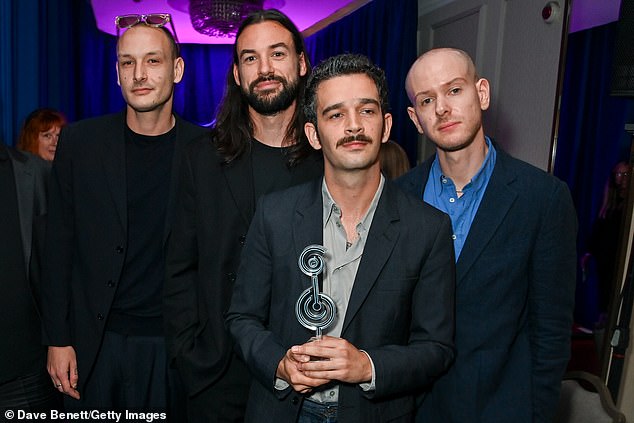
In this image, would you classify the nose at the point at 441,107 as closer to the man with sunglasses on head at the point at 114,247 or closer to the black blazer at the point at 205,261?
the black blazer at the point at 205,261

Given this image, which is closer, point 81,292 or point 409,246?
point 409,246

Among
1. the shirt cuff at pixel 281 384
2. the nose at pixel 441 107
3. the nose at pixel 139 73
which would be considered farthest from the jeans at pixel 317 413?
the nose at pixel 139 73

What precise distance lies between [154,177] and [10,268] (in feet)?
2.14

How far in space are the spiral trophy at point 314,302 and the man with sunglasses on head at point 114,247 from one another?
0.83m

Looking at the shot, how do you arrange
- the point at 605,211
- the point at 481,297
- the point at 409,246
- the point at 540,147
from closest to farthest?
the point at 409,246
the point at 481,297
the point at 605,211
the point at 540,147

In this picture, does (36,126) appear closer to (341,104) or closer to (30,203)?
(30,203)

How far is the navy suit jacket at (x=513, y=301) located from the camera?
1621 millimetres

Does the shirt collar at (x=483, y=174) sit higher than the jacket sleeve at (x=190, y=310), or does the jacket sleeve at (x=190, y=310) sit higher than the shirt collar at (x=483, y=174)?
the shirt collar at (x=483, y=174)

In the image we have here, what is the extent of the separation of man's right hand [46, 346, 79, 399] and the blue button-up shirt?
4.91 ft

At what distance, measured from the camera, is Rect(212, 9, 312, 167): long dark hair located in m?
1.96

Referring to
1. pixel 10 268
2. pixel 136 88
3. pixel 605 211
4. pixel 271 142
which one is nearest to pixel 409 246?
pixel 271 142

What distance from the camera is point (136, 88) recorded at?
204 centimetres

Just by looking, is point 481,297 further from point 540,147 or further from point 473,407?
point 540,147

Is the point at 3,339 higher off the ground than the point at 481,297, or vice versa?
the point at 481,297
